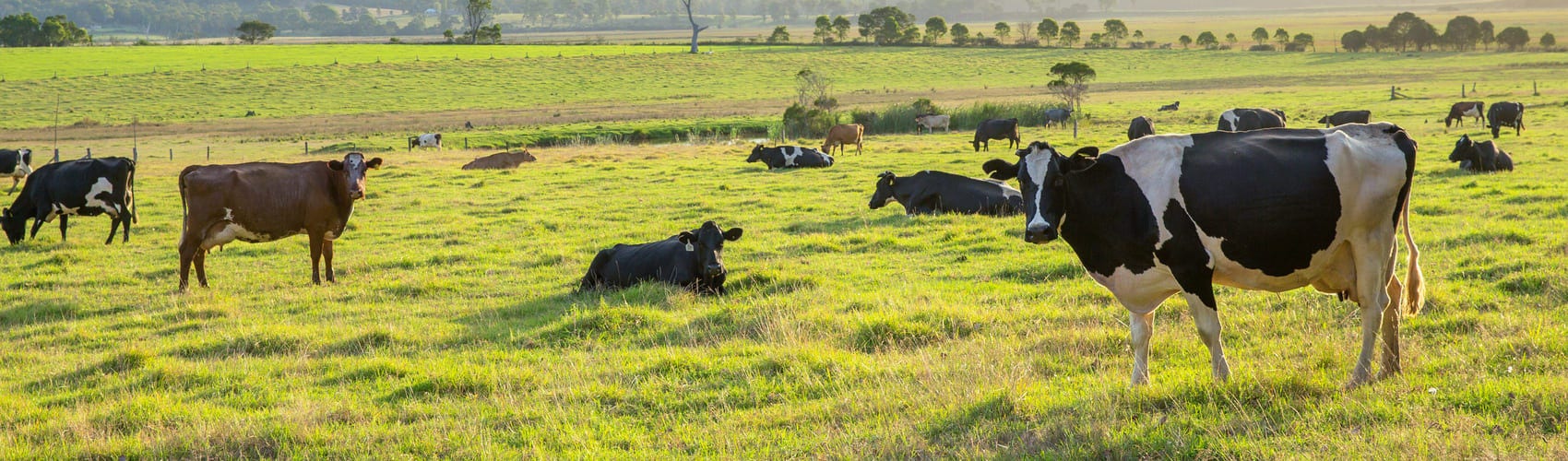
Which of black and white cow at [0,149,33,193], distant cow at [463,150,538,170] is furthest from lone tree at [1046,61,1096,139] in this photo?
black and white cow at [0,149,33,193]

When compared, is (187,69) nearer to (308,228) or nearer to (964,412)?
(308,228)

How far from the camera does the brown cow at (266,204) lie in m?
13.8

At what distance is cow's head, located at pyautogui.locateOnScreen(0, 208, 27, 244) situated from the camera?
18306mm

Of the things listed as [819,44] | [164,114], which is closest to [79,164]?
[164,114]

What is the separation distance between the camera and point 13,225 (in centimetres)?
1842

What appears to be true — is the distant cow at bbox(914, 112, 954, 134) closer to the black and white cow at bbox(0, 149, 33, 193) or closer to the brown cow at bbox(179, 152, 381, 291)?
the black and white cow at bbox(0, 149, 33, 193)

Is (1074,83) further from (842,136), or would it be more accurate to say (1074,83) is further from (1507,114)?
(1507,114)

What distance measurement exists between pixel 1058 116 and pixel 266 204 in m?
41.5

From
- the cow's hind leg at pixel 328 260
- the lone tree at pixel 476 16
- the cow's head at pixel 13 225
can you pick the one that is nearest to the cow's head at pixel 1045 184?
the cow's hind leg at pixel 328 260

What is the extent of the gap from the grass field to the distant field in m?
48.6

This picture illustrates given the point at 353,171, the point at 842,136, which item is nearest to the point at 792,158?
the point at 842,136

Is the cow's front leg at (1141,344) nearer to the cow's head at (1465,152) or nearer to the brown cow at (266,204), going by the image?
the brown cow at (266,204)

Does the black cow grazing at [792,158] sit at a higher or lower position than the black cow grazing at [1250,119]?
lower

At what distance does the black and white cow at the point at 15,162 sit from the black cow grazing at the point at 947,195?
80.8 ft
